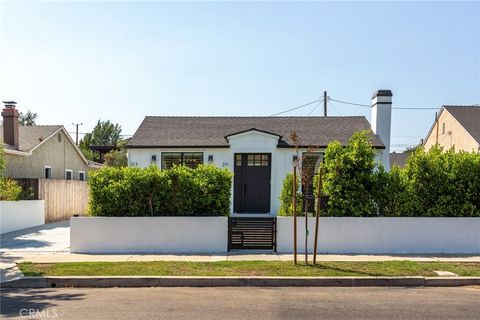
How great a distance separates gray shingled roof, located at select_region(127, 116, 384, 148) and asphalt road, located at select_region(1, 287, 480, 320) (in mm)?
8568

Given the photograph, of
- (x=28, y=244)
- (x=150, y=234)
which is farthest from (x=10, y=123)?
(x=150, y=234)

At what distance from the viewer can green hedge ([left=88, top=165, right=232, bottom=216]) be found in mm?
9812

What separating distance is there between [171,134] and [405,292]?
1148 cm

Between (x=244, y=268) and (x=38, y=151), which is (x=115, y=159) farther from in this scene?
(x=244, y=268)

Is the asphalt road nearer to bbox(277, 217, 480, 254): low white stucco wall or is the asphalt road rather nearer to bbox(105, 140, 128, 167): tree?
bbox(277, 217, 480, 254): low white stucco wall

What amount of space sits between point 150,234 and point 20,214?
6.79 meters

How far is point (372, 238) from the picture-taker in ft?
31.3

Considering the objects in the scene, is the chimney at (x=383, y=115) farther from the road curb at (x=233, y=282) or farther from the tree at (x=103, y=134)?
the tree at (x=103, y=134)

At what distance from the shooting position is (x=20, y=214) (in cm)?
1334

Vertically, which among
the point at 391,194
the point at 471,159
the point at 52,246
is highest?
the point at 471,159

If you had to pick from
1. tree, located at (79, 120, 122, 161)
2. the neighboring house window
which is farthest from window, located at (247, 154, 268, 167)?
tree, located at (79, 120, 122, 161)

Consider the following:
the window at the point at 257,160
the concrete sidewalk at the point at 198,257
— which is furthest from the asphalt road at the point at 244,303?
the window at the point at 257,160

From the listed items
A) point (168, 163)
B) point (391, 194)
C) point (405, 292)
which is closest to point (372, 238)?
point (391, 194)

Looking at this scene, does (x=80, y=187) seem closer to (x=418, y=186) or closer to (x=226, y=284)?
(x=226, y=284)
